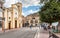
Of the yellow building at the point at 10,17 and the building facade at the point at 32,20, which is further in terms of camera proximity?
the building facade at the point at 32,20

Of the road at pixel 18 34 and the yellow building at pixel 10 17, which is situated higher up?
the yellow building at pixel 10 17

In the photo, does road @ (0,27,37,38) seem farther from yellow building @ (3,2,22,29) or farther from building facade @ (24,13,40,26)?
building facade @ (24,13,40,26)

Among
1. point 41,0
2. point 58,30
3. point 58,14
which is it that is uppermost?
point 41,0

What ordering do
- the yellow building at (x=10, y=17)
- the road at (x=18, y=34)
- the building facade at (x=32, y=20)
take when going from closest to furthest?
the road at (x=18, y=34)
the yellow building at (x=10, y=17)
the building facade at (x=32, y=20)

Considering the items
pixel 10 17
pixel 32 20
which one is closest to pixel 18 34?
pixel 10 17

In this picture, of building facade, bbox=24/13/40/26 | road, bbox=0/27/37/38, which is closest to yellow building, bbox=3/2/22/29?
road, bbox=0/27/37/38

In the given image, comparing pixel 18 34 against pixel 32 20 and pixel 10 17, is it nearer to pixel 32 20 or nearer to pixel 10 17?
pixel 10 17

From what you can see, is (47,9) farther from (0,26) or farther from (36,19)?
(36,19)

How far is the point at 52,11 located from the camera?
34688mm

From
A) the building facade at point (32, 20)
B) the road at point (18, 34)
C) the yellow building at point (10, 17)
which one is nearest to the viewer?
the road at point (18, 34)

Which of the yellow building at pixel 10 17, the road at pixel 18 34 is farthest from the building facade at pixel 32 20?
the road at pixel 18 34

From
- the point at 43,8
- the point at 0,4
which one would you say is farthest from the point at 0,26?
the point at 43,8

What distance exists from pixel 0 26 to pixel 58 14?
21710 mm

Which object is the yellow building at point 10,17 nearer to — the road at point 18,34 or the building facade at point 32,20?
the road at point 18,34
